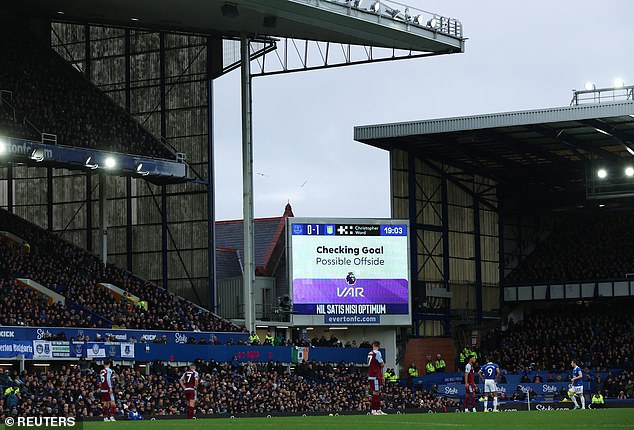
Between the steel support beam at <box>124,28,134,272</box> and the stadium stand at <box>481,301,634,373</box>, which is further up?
the steel support beam at <box>124,28,134,272</box>

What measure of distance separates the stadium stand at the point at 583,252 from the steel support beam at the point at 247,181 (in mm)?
23081

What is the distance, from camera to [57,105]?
58.5m

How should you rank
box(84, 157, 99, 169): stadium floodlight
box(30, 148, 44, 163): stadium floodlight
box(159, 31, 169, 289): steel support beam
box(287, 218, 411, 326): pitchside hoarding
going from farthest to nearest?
box(159, 31, 169, 289): steel support beam, box(287, 218, 411, 326): pitchside hoarding, box(84, 157, 99, 169): stadium floodlight, box(30, 148, 44, 163): stadium floodlight

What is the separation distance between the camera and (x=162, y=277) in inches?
2611

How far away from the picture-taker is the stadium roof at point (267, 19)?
5684 centimetres

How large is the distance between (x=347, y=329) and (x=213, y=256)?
9002mm

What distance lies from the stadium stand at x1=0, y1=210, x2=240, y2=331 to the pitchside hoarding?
5630 millimetres

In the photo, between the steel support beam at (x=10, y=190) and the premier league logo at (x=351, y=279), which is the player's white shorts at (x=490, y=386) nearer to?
the premier league logo at (x=351, y=279)

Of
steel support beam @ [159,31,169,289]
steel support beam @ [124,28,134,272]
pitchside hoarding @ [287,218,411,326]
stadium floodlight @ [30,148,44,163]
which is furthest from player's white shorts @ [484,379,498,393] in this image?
steel support beam @ [124,28,134,272]

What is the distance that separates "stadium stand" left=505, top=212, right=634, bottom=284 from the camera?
3002 inches

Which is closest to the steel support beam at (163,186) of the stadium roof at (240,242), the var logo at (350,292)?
the stadium roof at (240,242)

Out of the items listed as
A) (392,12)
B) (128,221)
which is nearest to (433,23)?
(392,12)

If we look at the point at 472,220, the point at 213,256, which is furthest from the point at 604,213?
the point at 213,256

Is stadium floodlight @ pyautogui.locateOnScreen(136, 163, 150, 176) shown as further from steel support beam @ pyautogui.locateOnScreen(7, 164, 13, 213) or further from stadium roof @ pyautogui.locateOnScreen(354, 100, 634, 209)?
stadium roof @ pyautogui.locateOnScreen(354, 100, 634, 209)
